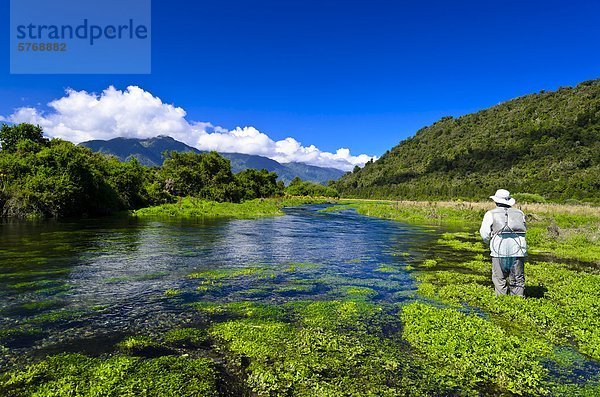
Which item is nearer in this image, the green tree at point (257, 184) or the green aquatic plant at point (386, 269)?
the green aquatic plant at point (386, 269)

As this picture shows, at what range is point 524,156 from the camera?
131m

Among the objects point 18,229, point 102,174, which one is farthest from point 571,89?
point 18,229

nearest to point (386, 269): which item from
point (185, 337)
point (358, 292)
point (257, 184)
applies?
point (358, 292)

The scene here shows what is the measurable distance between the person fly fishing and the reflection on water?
150 inches

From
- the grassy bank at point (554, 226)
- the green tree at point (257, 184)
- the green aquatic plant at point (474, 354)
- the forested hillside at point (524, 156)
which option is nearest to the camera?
the green aquatic plant at point (474, 354)

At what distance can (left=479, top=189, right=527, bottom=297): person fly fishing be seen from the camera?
40.8 ft

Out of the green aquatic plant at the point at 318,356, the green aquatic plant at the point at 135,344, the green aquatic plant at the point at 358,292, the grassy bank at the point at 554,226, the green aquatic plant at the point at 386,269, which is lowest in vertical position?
the green aquatic plant at the point at 386,269

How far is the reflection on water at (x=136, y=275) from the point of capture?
1059 centimetres

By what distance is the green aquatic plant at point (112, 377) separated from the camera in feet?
23.4

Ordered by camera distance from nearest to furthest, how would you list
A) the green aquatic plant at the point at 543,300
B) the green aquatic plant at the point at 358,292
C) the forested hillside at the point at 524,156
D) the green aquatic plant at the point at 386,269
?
the green aquatic plant at the point at 543,300 < the green aquatic plant at the point at 358,292 < the green aquatic plant at the point at 386,269 < the forested hillside at the point at 524,156

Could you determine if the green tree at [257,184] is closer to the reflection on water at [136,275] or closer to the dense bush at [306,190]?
the dense bush at [306,190]

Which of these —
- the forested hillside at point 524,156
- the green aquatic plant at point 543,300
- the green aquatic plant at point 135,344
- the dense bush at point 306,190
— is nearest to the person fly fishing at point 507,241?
the green aquatic plant at point 543,300

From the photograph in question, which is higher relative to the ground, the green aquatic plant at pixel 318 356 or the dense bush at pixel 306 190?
the dense bush at pixel 306 190

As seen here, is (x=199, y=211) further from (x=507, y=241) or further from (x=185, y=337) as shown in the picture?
(x=507, y=241)
